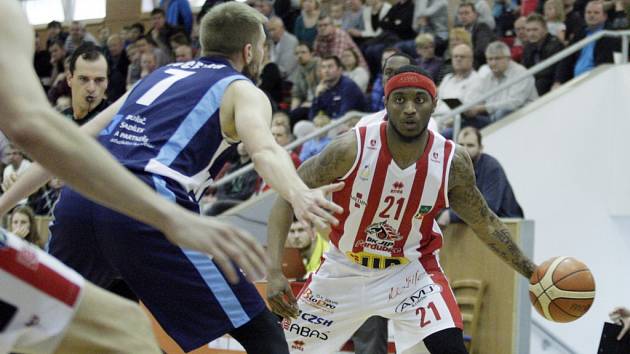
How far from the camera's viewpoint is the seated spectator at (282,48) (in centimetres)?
1461

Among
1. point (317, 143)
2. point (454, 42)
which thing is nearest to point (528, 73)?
point (454, 42)

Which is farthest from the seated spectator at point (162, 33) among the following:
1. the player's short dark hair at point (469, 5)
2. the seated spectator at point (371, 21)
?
the player's short dark hair at point (469, 5)

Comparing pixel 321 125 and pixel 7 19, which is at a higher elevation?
pixel 7 19

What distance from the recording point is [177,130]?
4.21 metres

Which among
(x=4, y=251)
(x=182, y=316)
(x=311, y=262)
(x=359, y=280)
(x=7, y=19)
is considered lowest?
(x=311, y=262)

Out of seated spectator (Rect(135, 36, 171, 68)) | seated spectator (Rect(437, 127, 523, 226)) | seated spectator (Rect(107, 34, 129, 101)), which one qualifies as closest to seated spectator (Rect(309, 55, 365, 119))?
seated spectator (Rect(437, 127, 523, 226))

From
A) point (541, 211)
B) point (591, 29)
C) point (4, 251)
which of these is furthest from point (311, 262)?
point (4, 251)

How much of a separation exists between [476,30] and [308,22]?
326cm

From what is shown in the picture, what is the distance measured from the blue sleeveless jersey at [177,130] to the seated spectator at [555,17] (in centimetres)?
827

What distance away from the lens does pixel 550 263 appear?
Result: 5.90m

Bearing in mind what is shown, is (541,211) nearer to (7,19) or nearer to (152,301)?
(152,301)

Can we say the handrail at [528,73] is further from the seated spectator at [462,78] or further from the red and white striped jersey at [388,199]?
the red and white striped jersey at [388,199]

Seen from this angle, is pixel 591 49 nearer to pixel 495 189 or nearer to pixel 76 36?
pixel 495 189

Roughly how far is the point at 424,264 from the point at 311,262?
333 cm
